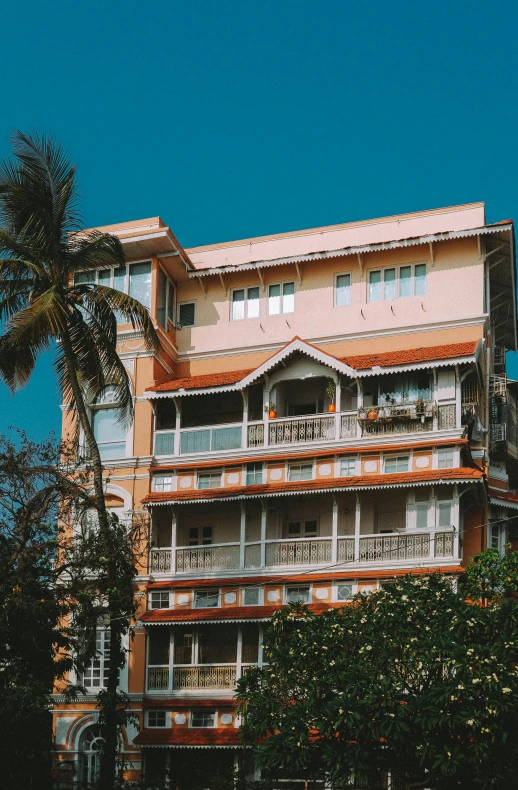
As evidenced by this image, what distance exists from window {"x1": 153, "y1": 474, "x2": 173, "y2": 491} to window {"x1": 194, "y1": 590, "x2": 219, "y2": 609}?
138 inches

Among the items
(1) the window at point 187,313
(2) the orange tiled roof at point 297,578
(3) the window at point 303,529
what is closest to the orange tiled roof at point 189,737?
(2) the orange tiled roof at point 297,578

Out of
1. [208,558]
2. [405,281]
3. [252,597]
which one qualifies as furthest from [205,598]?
[405,281]

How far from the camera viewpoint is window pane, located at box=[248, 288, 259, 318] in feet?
130

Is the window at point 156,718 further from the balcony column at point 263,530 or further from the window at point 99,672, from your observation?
the balcony column at point 263,530

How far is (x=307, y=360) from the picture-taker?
120ft

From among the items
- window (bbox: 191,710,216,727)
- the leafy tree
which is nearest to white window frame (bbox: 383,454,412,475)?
the leafy tree

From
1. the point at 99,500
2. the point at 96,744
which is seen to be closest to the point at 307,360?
the point at 99,500

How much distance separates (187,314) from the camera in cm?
4053

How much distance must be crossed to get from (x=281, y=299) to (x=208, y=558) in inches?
363

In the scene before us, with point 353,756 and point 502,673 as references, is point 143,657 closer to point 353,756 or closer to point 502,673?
point 353,756

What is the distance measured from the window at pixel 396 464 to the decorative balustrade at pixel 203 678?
23.4 ft

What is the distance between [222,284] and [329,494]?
871cm

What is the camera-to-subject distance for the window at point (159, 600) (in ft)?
116

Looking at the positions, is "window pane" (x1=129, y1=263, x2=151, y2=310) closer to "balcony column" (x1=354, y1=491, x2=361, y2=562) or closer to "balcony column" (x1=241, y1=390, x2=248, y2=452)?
"balcony column" (x1=241, y1=390, x2=248, y2=452)
